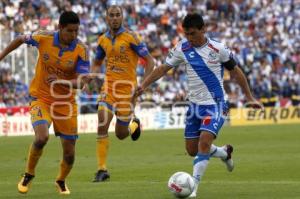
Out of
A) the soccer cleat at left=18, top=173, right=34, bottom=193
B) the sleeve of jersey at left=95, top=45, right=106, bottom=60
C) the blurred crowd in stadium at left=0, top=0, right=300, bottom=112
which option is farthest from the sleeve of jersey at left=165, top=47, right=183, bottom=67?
the blurred crowd in stadium at left=0, top=0, right=300, bottom=112

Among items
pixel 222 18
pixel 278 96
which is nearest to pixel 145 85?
pixel 278 96

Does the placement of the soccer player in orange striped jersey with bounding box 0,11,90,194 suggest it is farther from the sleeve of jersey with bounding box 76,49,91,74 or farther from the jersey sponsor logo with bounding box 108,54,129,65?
the jersey sponsor logo with bounding box 108,54,129,65

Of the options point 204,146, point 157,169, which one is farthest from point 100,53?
point 204,146

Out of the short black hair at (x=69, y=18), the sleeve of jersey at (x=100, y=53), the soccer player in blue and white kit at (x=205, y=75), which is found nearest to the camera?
the short black hair at (x=69, y=18)

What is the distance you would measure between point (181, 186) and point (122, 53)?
4764 mm

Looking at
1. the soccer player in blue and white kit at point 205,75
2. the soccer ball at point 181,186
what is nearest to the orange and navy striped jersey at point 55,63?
the soccer player in blue and white kit at point 205,75

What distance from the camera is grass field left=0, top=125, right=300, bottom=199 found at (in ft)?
39.3

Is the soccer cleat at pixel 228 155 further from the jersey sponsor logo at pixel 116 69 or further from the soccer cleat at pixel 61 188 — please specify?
the soccer cleat at pixel 61 188

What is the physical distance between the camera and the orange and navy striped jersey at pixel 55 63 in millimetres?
11945

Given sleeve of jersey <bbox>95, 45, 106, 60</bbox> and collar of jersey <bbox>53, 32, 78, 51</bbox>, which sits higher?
collar of jersey <bbox>53, 32, 78, 51</bbox>

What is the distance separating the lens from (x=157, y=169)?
16.5 meters

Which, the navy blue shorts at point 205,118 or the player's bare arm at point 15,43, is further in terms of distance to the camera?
the navy blue shorts at point 205,118

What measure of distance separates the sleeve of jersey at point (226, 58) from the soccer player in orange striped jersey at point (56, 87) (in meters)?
2.02

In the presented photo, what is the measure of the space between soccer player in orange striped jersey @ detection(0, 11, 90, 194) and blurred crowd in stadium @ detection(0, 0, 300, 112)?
20.5 m
